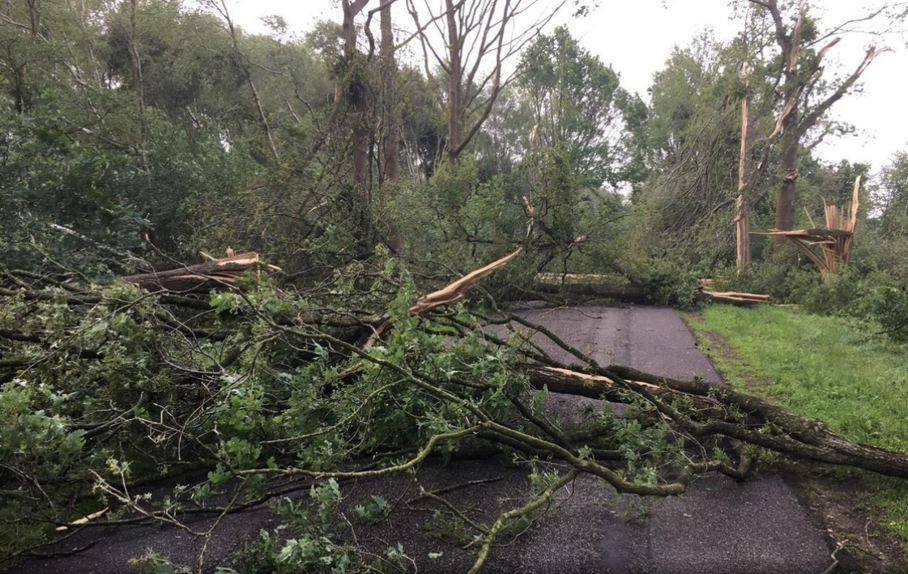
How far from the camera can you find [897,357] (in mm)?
5883

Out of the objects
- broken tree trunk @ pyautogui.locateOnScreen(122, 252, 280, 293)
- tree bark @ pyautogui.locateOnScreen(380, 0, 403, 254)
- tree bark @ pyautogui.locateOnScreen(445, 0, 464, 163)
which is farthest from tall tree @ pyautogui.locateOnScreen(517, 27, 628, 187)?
broken tree trunk @ pyautogui.locateOnScreen(122, 252, 280, 293)

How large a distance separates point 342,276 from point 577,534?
9.38 ft

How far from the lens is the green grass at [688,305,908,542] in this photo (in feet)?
12.2

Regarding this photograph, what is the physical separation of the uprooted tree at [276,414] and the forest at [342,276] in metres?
0.02

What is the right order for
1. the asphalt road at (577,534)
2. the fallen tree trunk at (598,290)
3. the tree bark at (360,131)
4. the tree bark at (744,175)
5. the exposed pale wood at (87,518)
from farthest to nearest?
1. the tree bark at (744,175)
2. the fallen tree trunk at (598,290)
3. the tree bark at (360,131)
4. the exposed pale wood at (87,518)
5. the asphalt road at (577,534)

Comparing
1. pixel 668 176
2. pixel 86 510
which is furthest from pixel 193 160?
pixel 668 176

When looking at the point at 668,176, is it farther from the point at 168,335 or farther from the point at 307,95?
the point at 307,95

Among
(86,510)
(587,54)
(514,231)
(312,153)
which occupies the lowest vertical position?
(86,510)

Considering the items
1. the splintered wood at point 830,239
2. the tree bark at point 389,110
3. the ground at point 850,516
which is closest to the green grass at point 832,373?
the ground at point 850,516

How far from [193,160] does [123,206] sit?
2016 millimetres

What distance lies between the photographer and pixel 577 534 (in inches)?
101

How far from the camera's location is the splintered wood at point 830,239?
11023 millimetres

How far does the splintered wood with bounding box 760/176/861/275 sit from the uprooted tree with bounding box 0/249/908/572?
9.39 metres

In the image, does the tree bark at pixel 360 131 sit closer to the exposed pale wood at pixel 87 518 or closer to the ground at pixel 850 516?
the exposed pale wood at pixel 87 518
